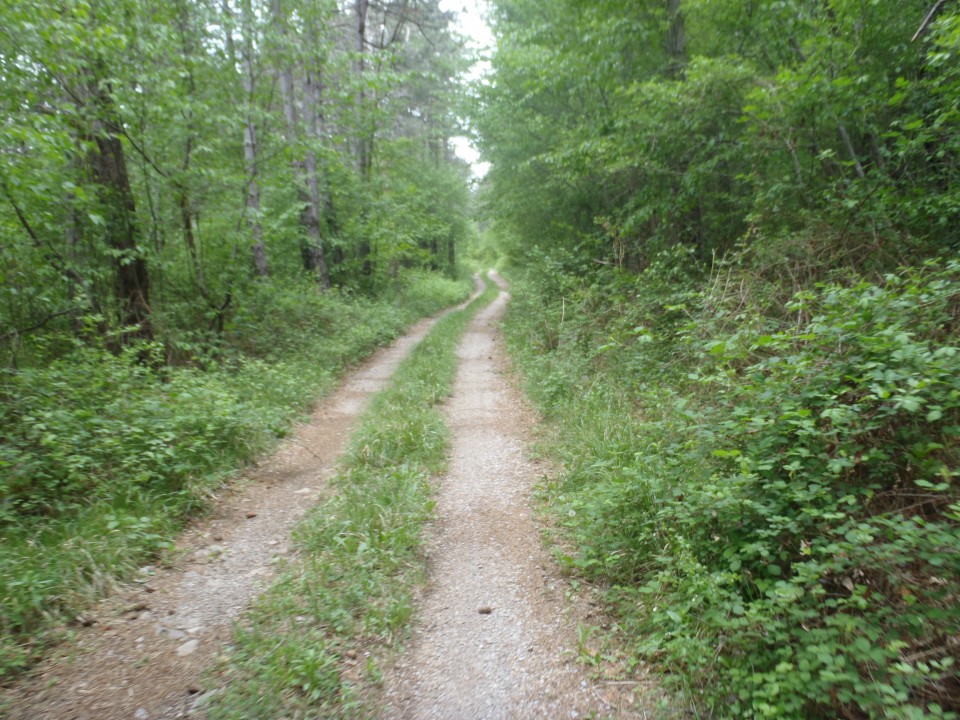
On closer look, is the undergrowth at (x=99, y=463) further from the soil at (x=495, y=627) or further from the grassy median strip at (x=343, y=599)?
the soil at (x=495, y=627)

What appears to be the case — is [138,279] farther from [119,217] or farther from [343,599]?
[343,599]

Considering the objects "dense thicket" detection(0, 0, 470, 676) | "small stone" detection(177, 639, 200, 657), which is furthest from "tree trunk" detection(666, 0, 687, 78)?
"small stone" detection(177, 639, 200, 657)

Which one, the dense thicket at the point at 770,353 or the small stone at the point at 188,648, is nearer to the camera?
the dense thicket at the point at 770,353

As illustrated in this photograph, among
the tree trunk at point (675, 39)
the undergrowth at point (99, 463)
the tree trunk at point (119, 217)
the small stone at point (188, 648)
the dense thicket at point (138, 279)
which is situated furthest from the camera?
the tree trunk at point (675, 39)

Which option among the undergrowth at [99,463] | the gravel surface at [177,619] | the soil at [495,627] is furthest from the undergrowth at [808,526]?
the undergrowth at [99,463]

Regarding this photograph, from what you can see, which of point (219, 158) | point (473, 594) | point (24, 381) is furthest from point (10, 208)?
point (473, 594)

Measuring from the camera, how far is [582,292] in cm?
1054

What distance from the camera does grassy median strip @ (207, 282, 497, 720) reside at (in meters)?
2.79

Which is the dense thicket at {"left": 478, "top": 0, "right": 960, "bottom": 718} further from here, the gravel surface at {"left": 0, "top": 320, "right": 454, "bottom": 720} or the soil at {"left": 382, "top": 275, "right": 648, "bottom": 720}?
the gravel surface at {"left": 0, "top": 320, "right": 454, "bottom": 720}

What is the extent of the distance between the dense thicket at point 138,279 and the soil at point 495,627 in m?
2.43

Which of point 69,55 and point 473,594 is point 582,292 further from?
point 69,55

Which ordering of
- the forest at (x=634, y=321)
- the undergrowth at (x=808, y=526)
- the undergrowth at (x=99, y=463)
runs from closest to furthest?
the undergrowth at (x=808, y=526), the forest at (x=634, y=321), the undergrowth at (x=99, y=463)

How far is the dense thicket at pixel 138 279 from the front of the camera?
4.14 meters

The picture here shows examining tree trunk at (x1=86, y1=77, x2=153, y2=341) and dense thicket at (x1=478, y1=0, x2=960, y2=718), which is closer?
dense thicket at (x1=478, y1=0, x2=960, y2=718)
